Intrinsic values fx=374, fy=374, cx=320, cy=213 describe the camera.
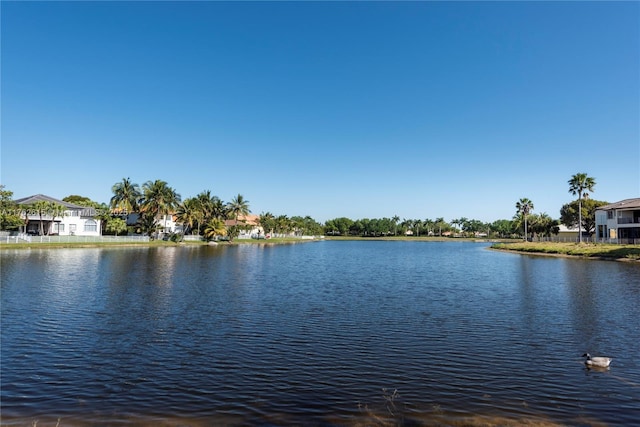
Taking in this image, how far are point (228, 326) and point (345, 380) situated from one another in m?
8.04

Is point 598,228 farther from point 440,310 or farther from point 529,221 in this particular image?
point 440,310

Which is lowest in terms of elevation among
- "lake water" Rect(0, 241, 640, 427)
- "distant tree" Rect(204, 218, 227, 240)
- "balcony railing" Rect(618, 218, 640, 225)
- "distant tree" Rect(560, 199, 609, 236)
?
"lake water" Rect(0, 241, 640, 427)

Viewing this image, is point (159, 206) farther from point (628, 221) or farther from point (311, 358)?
point (628, 221)

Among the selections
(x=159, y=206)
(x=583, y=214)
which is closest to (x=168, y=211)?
(x=159, y=206)

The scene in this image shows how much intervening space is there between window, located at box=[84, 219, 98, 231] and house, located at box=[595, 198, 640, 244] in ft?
367

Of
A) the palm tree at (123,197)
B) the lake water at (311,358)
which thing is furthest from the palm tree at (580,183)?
the palm tree at (123,197)

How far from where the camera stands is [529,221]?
418 ft

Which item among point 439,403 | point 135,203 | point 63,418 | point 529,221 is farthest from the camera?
point 529,221

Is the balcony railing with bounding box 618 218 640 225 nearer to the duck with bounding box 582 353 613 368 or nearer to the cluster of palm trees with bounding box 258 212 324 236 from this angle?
the duck with bounding box 582 353 613 368

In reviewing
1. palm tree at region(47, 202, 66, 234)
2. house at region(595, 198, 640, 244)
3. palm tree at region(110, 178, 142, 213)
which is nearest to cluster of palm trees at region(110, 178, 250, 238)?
palm tree at region(110, 178, 142, 213)

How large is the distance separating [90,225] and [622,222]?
114895 mm

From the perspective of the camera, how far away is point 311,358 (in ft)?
44.6

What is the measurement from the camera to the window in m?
87.9

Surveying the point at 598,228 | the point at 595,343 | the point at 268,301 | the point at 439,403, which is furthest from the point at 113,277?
the point at 598,228
